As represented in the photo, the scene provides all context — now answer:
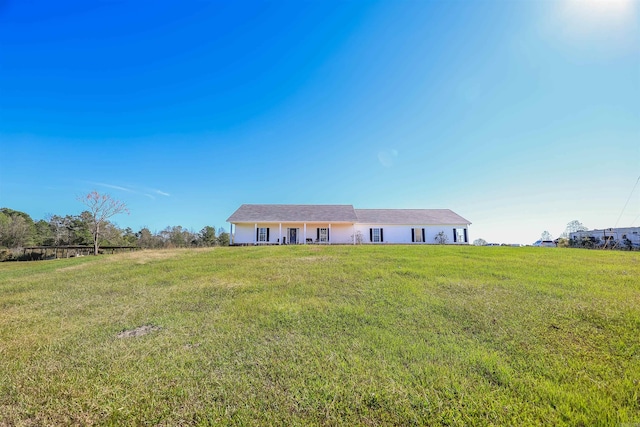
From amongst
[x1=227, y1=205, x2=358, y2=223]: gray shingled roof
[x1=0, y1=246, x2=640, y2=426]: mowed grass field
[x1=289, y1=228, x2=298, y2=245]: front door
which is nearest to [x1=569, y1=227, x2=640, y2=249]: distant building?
[x1=0, y1=246, x2=640, y2=426]: mowed grass field

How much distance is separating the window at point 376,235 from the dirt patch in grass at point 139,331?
2286cm

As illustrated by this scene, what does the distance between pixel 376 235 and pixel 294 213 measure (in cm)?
871

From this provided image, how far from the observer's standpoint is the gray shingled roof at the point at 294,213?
2420 cm

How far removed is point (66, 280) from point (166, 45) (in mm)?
10947

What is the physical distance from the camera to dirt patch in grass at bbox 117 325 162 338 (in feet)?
14.4

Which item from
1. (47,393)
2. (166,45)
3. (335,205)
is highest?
(166,45)

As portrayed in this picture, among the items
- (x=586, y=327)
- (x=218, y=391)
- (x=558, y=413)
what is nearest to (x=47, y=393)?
(x=218, y=391)

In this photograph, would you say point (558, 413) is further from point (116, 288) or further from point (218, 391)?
point (116, 288)

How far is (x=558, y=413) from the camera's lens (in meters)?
2.40

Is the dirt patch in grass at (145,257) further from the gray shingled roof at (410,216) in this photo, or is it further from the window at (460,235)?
the window at (460,235)

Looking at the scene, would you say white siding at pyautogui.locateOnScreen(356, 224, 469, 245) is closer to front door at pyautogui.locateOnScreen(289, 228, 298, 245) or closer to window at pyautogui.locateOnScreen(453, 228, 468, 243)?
window at pyautogui.locateOnScreen(453, 228, 468, 243)

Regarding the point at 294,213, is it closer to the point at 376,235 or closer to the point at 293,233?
the point at 293,233

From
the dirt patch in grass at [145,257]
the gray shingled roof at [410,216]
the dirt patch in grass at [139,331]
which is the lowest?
the dirt patch in grass at [139,331]

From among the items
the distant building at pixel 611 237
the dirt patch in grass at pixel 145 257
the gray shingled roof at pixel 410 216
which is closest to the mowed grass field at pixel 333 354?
the dirt patch in grass at pixel 145 257
